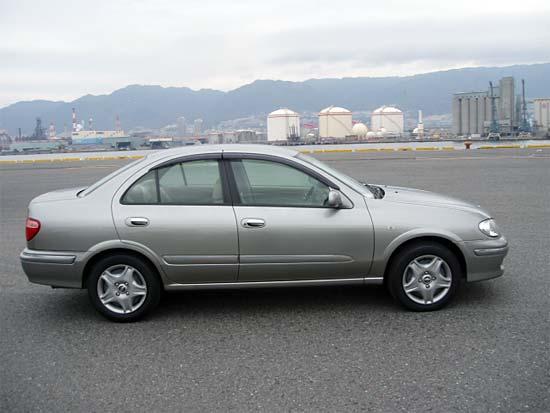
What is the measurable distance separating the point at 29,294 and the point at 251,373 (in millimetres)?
3252

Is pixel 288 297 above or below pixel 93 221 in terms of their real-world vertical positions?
below

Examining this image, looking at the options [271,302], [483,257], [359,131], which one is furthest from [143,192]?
[359,131]

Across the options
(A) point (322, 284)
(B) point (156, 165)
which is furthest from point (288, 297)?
(B) point (156, 165)

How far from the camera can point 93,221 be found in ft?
16.8

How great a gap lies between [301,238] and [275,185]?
23.8 inches

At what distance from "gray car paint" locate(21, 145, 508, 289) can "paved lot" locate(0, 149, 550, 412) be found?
1.34 feet

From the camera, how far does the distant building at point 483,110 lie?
12688 cm

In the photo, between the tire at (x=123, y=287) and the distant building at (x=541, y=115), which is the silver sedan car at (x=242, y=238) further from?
the distant building at (x=541, y=115)

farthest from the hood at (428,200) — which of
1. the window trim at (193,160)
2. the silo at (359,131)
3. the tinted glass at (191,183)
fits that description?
the silo at (359,131)

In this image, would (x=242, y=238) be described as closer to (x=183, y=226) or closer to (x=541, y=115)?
(x=183, y=226)

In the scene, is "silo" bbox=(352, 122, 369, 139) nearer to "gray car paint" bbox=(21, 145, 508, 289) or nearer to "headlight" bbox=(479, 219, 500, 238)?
"headlight" bbox=(479, 219, 500, 238)

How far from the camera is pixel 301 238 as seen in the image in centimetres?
510

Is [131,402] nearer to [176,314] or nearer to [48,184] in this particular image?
[176,314]

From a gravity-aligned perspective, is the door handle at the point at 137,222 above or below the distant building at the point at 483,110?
below
